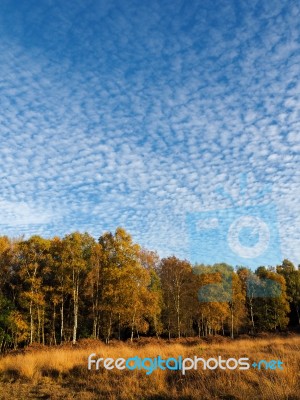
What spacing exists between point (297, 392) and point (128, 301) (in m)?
27.1

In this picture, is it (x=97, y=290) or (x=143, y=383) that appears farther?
(x=97, y=290)

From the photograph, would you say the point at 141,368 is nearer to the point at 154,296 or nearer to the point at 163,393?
the point at 163,393

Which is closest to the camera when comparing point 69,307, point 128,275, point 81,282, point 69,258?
point 128,275

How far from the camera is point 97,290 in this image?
3634cm

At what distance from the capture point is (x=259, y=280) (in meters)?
57.7

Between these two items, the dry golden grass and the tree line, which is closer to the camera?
the dry golden grass

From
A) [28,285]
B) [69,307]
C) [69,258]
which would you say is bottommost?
[69,307]

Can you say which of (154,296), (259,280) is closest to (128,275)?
(154,296)

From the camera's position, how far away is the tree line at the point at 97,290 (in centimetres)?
3434

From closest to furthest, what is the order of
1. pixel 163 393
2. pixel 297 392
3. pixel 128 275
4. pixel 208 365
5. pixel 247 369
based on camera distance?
pixel 297 392 → pixel 163 393 → pixel 247 369 → pixel 208 365 → pixel 128 275

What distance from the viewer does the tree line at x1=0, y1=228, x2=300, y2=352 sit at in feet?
113

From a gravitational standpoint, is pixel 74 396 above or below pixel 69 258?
below

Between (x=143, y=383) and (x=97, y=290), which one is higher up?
(x=97, y=290)

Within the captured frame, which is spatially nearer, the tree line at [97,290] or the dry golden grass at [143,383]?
the dry golden grass at [143,383]
